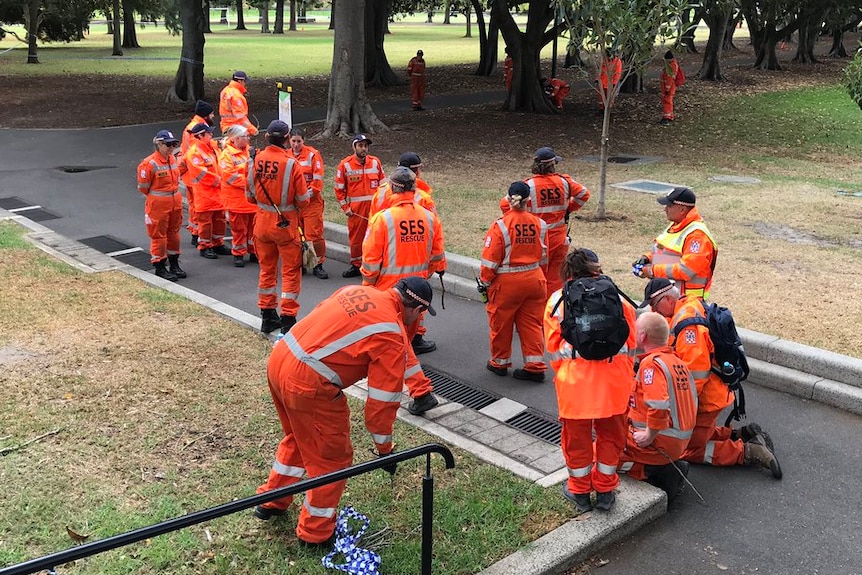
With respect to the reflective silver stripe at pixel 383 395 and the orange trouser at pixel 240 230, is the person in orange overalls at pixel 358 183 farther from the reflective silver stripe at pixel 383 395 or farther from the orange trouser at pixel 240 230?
the reflective silver stripe at pixel 383 395

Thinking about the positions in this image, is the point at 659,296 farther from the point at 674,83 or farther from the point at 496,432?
the point at 674,83

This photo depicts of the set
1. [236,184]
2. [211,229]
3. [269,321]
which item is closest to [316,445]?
[269,321]

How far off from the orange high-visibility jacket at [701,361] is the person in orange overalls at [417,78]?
1995 cm

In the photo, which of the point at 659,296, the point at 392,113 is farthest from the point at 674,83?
the point at 659,296

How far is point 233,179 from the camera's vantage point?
1064 cm

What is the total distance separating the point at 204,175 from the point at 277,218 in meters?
3.45

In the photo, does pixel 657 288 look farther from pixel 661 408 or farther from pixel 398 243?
pixel 398 243

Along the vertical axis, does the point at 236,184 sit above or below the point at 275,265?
above

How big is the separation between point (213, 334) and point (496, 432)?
131 inches

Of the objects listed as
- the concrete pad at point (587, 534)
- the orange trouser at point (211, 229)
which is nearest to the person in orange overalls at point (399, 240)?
the concrete pad at point (587, 534)

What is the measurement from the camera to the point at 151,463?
5590 mm

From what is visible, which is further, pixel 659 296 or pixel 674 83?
pixel 674 83

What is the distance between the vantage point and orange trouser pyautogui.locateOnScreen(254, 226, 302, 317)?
8141 mm

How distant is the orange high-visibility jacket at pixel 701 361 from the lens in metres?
5.49
